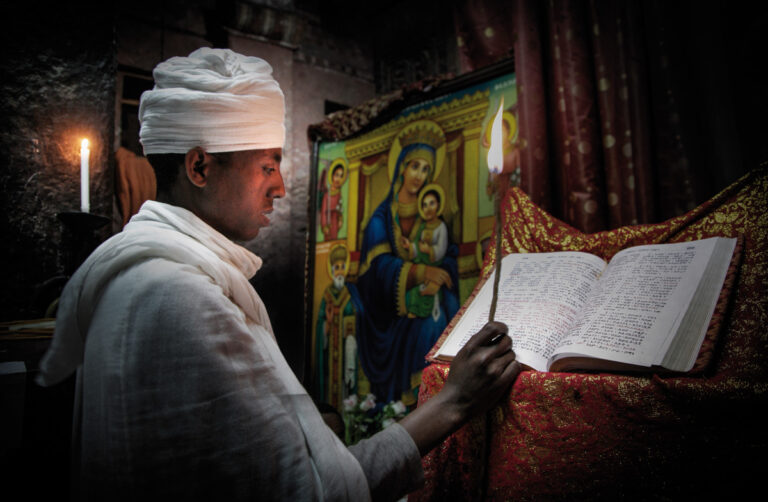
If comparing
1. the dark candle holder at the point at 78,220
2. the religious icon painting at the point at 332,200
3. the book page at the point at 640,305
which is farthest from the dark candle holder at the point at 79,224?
the religious icon painting at the point at 332,200

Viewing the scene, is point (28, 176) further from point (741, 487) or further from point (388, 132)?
point (741, 487)

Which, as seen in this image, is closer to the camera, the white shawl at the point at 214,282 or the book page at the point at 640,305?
the white shawl at the point at 214,282

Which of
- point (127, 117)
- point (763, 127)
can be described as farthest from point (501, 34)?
point (127, 117)

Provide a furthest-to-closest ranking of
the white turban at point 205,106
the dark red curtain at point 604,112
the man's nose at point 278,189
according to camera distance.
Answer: the dark red curtain at point 604,112 < the man's nose at point 278,189 < the white turban at point 205,106

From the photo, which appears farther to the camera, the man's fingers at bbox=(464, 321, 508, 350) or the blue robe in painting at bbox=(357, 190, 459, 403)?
the blue robe in painting at bbox=(357, 190, 459, 403)

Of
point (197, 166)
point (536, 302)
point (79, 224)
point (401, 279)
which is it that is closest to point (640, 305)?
point (536, 302)

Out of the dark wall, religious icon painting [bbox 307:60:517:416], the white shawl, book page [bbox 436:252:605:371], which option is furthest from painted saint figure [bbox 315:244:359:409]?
the white shawl

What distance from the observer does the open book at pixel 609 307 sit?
98 centimetres

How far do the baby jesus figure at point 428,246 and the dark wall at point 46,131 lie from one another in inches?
71.4

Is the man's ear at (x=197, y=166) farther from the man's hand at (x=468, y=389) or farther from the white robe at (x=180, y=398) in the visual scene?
the man's hand at (x=468, y=389)

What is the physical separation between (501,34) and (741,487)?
7.75ft

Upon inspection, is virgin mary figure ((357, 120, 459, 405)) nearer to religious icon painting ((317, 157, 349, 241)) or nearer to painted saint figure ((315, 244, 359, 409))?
painted saint figure ((315, 244, 359, 409))

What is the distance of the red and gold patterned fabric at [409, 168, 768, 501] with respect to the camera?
0.82 metres

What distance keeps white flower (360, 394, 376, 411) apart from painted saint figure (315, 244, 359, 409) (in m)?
0.34
